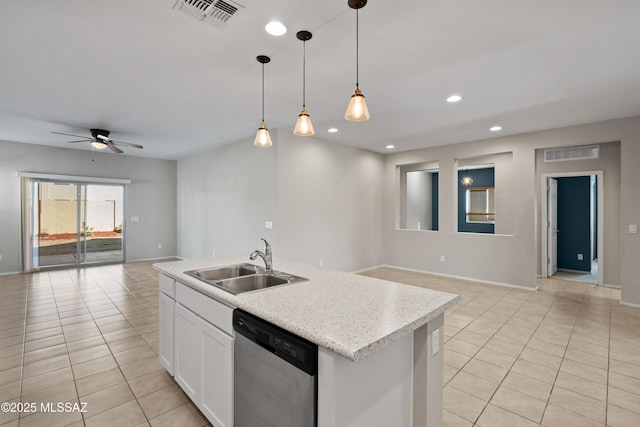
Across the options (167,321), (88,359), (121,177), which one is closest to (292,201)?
(167,321)

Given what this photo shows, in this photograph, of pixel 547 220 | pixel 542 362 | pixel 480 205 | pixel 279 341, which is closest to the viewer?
pixel 279 341

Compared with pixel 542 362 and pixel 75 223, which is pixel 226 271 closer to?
pixel 542 362

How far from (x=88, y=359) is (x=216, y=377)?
73.8 inches

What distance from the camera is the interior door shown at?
6098 mm

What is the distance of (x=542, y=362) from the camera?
269cm

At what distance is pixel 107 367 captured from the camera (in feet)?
8.52

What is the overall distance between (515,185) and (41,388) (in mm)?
6596

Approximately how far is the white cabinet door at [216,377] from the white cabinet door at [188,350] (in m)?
0.08

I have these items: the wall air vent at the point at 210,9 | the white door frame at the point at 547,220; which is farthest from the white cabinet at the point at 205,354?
the white door frame at the point at 547,220

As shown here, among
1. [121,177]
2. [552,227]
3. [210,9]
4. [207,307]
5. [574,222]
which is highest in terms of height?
[210,9]

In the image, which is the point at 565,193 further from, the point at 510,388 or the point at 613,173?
the point at 510,388

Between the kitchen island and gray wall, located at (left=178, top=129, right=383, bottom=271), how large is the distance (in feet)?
9.78

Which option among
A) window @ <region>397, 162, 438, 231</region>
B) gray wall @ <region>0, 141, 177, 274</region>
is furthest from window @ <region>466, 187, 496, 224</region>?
Answer: gray wall @ <region>0, 141, 177, 274</region>

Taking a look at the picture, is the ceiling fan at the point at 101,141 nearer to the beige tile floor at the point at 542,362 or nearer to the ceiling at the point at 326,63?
the ceiling at the point at 326,63
